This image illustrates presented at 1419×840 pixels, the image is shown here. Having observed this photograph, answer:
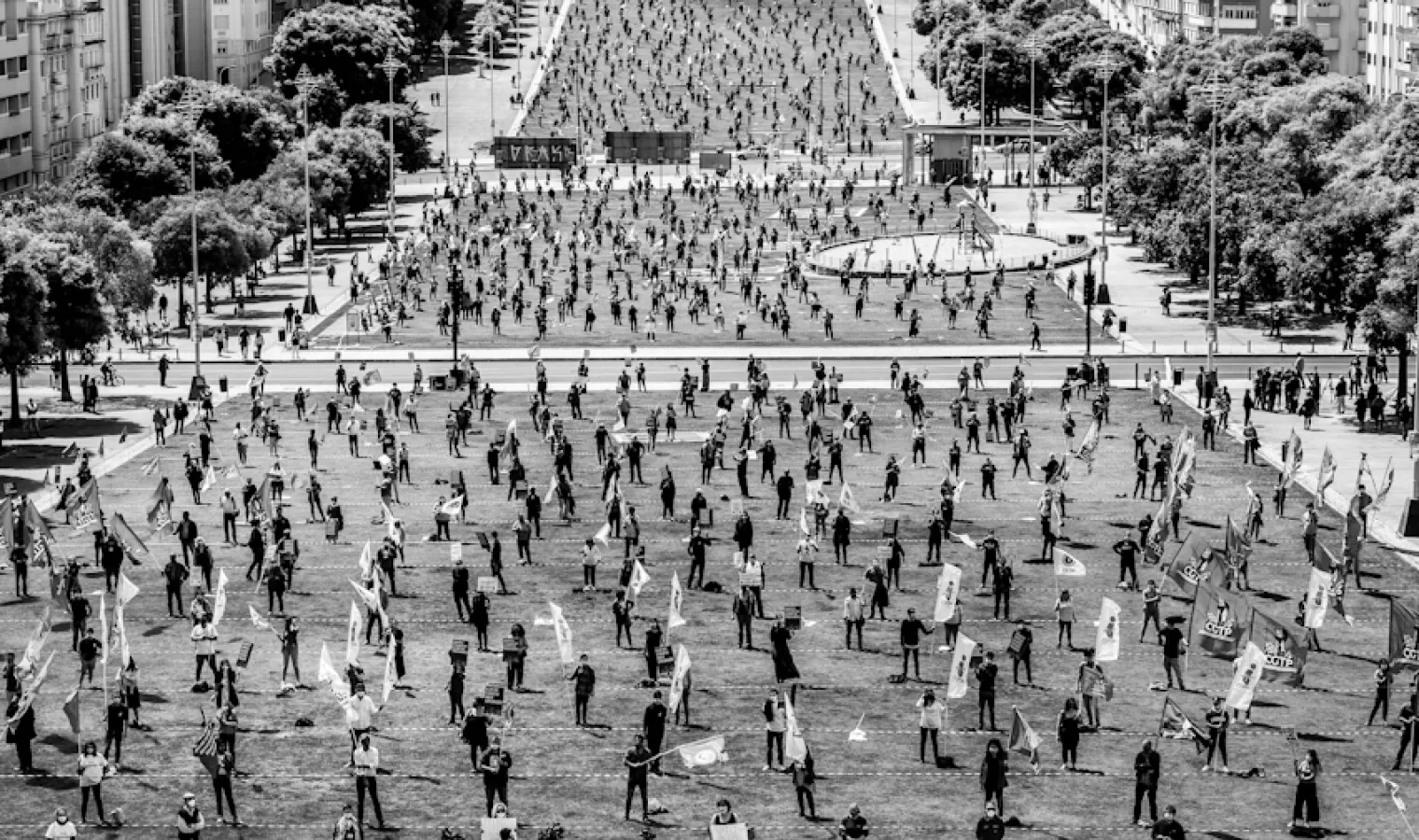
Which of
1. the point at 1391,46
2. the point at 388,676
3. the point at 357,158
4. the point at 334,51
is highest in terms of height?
the point at 334,51

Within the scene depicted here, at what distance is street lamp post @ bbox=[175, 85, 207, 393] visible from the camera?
102m

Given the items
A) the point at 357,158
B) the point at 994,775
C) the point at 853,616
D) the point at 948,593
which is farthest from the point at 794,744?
the point at 357,158

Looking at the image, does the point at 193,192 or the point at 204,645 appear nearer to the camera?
the point at 204,645

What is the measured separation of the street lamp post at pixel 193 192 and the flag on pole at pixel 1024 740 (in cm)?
4910

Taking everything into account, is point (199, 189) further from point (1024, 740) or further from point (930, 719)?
point (930, 719)

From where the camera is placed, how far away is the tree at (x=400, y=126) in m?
169

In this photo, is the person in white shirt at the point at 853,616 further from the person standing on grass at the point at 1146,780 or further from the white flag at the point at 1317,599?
the person standing on grass at the point at 1146,780

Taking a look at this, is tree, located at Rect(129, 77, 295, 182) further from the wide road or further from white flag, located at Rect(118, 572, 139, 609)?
white flag, located at Rect(118, 572, 139, 609)

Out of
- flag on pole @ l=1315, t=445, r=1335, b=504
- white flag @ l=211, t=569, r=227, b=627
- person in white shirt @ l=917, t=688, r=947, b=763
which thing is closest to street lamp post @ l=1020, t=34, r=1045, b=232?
flag on pole @ l=1315, t=445, r=1335, b=504

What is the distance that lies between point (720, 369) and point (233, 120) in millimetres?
63797

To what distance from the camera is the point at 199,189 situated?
5620 inches

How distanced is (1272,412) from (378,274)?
5527cm

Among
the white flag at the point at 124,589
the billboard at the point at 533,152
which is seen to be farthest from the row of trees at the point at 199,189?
the white flag at the point at 124,589

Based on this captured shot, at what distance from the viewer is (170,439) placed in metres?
90.6
